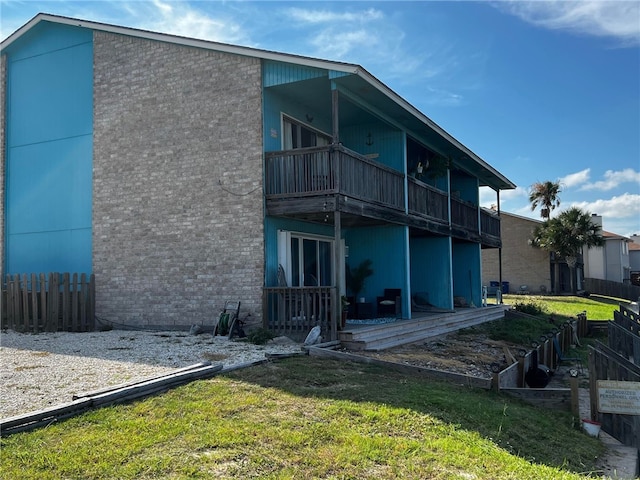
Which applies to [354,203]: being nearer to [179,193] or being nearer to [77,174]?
[179,193]

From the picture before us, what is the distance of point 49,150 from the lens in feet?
54.2

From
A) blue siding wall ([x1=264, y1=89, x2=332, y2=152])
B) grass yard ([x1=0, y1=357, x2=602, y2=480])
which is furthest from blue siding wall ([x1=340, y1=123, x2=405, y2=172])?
grass yard ([x1=0, y1=357, x2=602, y2=480])

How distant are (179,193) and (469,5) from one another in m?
8.06

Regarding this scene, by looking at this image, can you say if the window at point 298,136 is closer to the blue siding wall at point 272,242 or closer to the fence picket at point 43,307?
the blue siding wall at point 272,242

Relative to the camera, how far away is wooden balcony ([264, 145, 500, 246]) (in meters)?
12.9

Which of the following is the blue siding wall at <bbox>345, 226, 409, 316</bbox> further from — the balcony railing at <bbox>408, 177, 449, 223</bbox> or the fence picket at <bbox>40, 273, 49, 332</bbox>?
the fence picket at <bbox>40, 273, 49, 332</bbox>

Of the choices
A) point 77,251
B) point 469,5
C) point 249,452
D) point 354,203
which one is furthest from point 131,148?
point 249,452

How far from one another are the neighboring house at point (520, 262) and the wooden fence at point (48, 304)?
33.4m

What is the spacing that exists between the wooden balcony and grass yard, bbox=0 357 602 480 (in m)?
5.75

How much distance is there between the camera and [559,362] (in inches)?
578

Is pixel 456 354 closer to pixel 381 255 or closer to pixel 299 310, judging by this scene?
pixel 299 310

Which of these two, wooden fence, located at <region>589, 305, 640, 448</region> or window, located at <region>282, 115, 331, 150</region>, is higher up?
window, located at <region>282, 115, 331, 150</region>

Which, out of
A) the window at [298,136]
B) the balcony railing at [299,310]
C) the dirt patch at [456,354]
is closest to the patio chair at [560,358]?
the dirt patch at [456,354]

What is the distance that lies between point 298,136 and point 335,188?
329 cm
